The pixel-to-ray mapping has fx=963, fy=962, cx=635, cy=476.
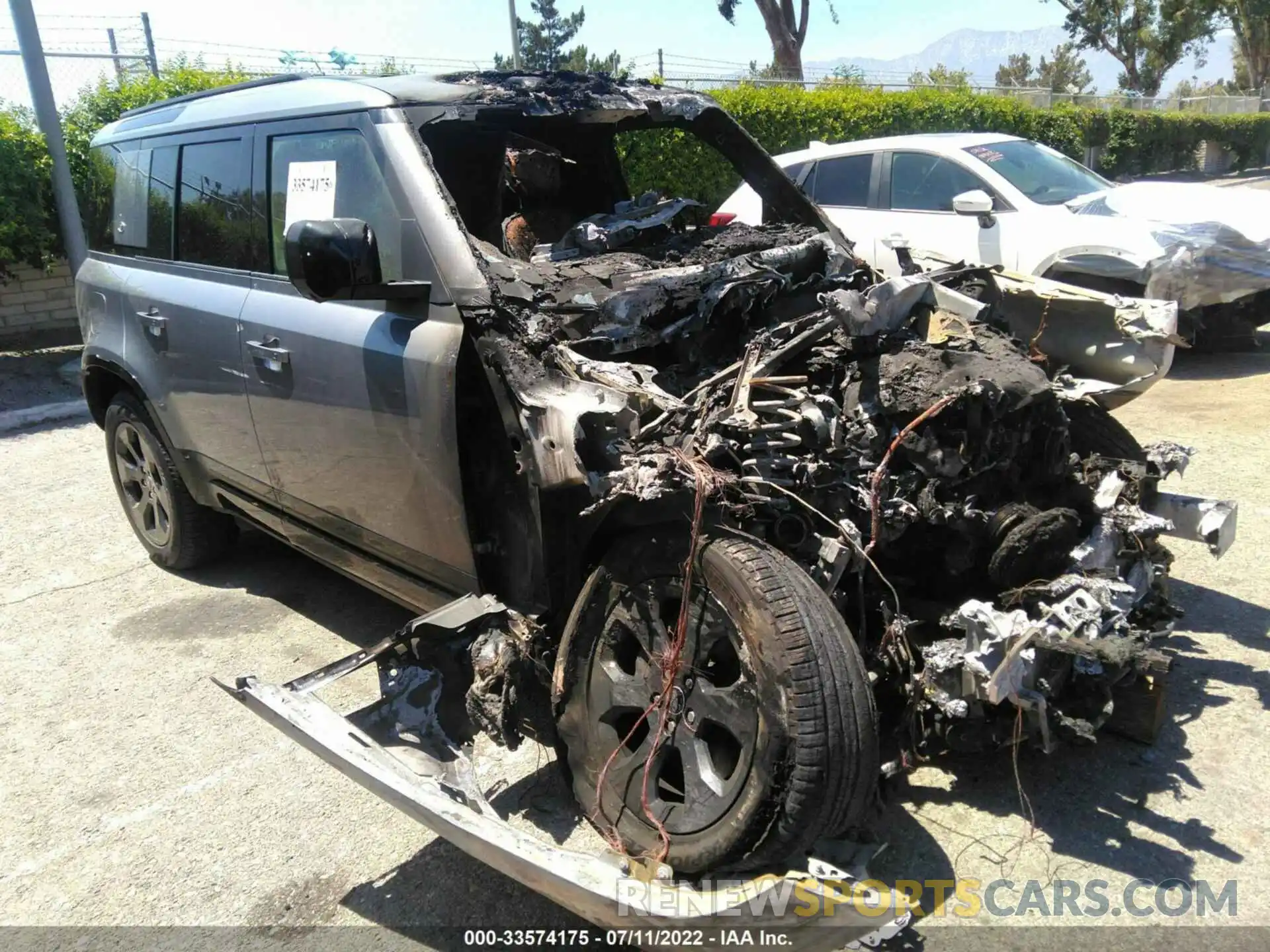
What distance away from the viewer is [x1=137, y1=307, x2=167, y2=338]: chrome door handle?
4.22 meters

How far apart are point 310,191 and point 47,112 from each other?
6.99 m

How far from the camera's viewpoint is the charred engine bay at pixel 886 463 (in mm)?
2607

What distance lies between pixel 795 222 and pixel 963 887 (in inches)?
116

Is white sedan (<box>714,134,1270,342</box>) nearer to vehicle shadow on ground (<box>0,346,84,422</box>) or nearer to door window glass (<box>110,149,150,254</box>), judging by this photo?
door window glass (<box>110,149,150,254</box>)

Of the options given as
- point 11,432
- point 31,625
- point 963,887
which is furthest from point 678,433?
point 11,432

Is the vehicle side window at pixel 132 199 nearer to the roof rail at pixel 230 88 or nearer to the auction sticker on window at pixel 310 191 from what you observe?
the roof rail at pixel 230 88

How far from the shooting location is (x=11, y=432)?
7848 mm

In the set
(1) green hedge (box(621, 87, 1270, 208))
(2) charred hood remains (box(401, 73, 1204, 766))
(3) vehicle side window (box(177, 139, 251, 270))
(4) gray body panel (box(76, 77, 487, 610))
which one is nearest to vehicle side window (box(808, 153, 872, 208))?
(1) green hedge (box(621, 87, 1270, 208))

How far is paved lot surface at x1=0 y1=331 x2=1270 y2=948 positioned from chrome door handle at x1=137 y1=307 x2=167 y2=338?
134 centimetres

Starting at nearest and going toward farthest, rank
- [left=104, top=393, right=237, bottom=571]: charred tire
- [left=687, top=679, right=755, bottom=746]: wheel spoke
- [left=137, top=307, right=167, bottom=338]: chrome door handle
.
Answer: [left=687, top=679, right=755, bottom=746]: wheel spoke → [left=137, top=307, right=167, bottom=338]: chrome door handle → [left=104, top=393, right=237, bottom=571]: charred tire

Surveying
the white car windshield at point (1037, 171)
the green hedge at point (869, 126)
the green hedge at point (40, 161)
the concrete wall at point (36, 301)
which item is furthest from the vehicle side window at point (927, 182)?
the concrete wall at point (36, 301)

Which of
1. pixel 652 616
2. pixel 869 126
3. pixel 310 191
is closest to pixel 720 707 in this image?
pixel 652 616

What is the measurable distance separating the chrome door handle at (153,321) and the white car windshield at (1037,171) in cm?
626

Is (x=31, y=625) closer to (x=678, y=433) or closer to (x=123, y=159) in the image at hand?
(x=123, y=159)
